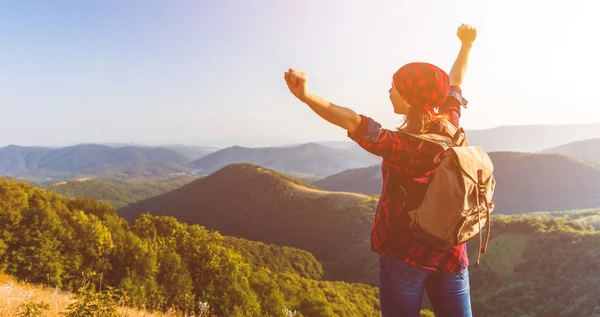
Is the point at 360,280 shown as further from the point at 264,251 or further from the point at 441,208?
the point at 441,208

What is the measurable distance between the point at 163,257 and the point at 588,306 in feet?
159

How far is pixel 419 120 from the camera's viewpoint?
7.42 feet

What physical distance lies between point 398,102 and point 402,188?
596mm

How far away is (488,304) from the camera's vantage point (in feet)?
153

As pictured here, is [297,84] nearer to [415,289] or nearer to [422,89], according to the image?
[422,89]

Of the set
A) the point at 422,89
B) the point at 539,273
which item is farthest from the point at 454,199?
the point at 539,273

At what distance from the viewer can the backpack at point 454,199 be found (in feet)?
6.36

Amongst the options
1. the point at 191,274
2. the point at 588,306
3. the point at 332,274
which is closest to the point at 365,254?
the point at 332,274

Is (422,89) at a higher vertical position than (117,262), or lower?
higher

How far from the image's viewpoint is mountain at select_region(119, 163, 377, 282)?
90.9 metres

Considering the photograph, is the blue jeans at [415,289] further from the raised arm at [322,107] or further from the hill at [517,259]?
the hill at [517,259]

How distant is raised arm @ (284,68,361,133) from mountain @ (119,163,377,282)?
73243 millimetres

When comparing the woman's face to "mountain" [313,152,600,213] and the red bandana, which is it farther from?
"mountain" [313,152,600,213]

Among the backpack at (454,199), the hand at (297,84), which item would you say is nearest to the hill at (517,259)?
the backpack at (454,199)
